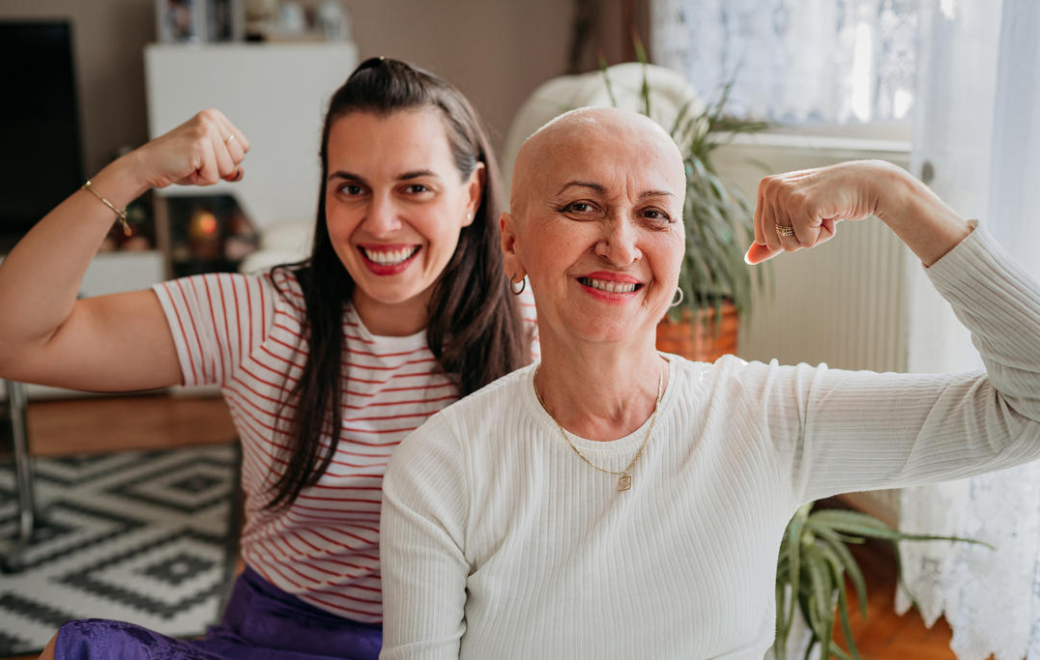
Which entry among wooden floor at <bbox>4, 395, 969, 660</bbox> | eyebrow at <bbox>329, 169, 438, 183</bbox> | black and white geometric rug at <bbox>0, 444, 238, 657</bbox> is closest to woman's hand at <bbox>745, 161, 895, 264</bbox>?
eyebrow at <bbox>329, 169, 438, 183</bbox>

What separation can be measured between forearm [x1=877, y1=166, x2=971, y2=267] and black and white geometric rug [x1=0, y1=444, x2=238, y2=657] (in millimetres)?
2000

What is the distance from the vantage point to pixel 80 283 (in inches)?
55.1

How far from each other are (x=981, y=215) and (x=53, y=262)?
1.54 meters

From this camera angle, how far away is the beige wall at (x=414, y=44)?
4.79 metres

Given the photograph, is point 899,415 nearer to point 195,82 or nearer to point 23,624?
point 23,624

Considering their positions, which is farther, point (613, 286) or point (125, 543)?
point (125, 543)

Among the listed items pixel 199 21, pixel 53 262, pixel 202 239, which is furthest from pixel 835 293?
pixel 199 21

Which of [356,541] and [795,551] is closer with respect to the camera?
[356,541]

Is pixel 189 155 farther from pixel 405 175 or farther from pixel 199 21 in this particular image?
pixel 199 21

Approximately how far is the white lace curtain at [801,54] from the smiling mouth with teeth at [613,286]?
1581 millimetres

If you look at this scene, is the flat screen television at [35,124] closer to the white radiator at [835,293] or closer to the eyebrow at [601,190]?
the white radiator at [835,293]

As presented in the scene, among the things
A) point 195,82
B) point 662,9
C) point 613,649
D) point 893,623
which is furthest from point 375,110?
point 195,82

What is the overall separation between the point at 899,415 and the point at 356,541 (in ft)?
2.64

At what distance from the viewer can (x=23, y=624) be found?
2.43 m
